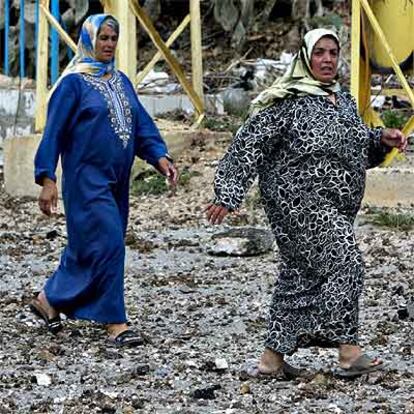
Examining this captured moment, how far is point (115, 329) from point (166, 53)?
6650mm

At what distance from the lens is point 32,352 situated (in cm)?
662

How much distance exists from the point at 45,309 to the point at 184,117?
7607 millimetres

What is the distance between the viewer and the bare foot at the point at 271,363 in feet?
19.6

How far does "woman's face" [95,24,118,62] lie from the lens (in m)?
6.88

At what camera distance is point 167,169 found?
23.0ft

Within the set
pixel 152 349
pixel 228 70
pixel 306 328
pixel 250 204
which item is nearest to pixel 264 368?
pixel 306 328

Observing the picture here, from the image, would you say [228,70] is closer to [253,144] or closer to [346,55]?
[346,55]

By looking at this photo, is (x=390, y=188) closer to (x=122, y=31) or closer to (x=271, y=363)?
(x=122, y=31)

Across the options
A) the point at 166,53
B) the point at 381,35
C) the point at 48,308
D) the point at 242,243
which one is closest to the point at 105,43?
the point at 48,308

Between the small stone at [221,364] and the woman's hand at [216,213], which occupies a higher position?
the woman's hand at [216,213]

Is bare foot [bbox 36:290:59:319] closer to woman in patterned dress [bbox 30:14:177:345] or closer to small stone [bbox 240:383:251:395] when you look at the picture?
woman in patterned dress [bbox 30:14:177:345]

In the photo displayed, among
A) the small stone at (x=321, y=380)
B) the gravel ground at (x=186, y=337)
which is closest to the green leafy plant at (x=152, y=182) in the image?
the gravel ground at (x=186, y=337)

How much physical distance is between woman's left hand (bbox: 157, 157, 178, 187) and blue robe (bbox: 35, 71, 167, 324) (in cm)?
16

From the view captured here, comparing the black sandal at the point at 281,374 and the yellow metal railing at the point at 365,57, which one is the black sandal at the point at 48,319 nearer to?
the black sandal at the point at 281,374
